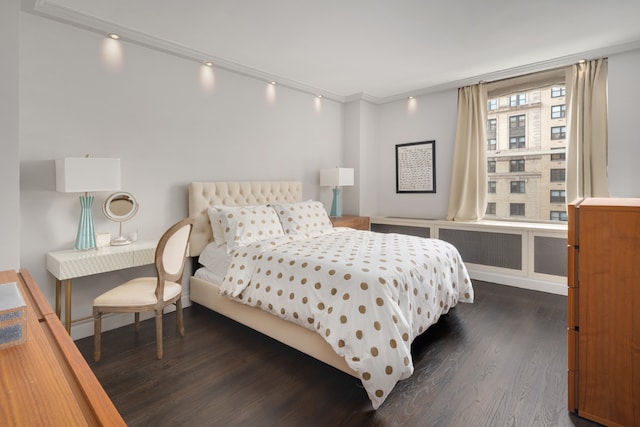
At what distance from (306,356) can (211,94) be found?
288 cm

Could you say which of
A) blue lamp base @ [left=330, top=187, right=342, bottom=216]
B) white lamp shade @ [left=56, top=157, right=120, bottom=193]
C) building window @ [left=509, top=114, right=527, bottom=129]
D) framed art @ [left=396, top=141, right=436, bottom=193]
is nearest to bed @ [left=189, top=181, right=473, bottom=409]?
white lamp shade @ [left=56, top=157, right=120, bottom=193]

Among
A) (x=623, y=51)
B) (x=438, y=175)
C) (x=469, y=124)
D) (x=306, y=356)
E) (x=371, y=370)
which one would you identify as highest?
(x=623, y=51)

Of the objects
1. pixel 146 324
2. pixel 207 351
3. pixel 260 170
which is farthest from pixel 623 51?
pixel 146 324

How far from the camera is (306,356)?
→ 248 cm

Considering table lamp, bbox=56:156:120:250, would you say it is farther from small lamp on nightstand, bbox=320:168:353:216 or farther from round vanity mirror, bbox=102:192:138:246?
small lamp on nightstand, bbox=320:168:353:216

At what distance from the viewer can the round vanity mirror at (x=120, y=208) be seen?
113 inches

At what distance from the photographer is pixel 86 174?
2.55 metres

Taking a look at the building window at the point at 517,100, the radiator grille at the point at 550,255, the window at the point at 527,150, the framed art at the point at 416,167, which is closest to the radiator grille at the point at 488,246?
the radiator grille at the point at 550,255

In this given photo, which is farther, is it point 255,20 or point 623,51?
point 623,51

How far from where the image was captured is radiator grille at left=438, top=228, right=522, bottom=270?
4004 millimetres

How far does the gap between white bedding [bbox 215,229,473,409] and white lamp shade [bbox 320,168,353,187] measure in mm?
1625

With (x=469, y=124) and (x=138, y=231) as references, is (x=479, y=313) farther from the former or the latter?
(x=138, y=231)

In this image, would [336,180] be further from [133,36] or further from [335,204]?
[133,36]

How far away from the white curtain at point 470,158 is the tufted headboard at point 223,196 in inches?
90.6
